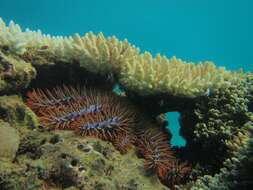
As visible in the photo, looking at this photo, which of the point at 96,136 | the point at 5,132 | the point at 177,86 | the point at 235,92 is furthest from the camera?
the point at 235,92

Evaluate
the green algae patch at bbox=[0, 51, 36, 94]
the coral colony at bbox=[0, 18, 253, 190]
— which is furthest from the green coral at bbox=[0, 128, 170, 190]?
the green algae patch at bbox=[0, 51, 36, 94]

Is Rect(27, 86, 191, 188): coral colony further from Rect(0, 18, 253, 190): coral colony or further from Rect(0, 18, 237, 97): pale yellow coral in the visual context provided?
Rect(0, 18, 237, 97): pale yellow coral

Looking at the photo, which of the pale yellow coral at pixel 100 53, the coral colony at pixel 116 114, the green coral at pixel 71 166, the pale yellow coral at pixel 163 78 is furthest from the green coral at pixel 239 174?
the pale yellow coral at pixel 100 53

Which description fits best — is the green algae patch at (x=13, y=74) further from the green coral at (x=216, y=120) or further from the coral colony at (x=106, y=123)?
the green coral at (x=216, y=120)

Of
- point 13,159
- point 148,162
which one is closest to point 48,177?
point 13,159

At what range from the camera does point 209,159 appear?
4.42 meters

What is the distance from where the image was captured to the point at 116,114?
3.97 m

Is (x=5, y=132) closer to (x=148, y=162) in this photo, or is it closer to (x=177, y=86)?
(x=148, y=162)

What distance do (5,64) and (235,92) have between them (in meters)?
3.00

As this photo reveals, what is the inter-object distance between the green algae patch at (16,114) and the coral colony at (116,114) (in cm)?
1

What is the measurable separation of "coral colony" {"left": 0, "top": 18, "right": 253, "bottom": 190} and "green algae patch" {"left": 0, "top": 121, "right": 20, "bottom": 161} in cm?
1

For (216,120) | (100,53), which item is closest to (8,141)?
(100,53)

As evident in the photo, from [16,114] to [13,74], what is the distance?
0.47m

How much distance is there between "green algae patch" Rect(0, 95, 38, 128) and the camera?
12.4 ft
